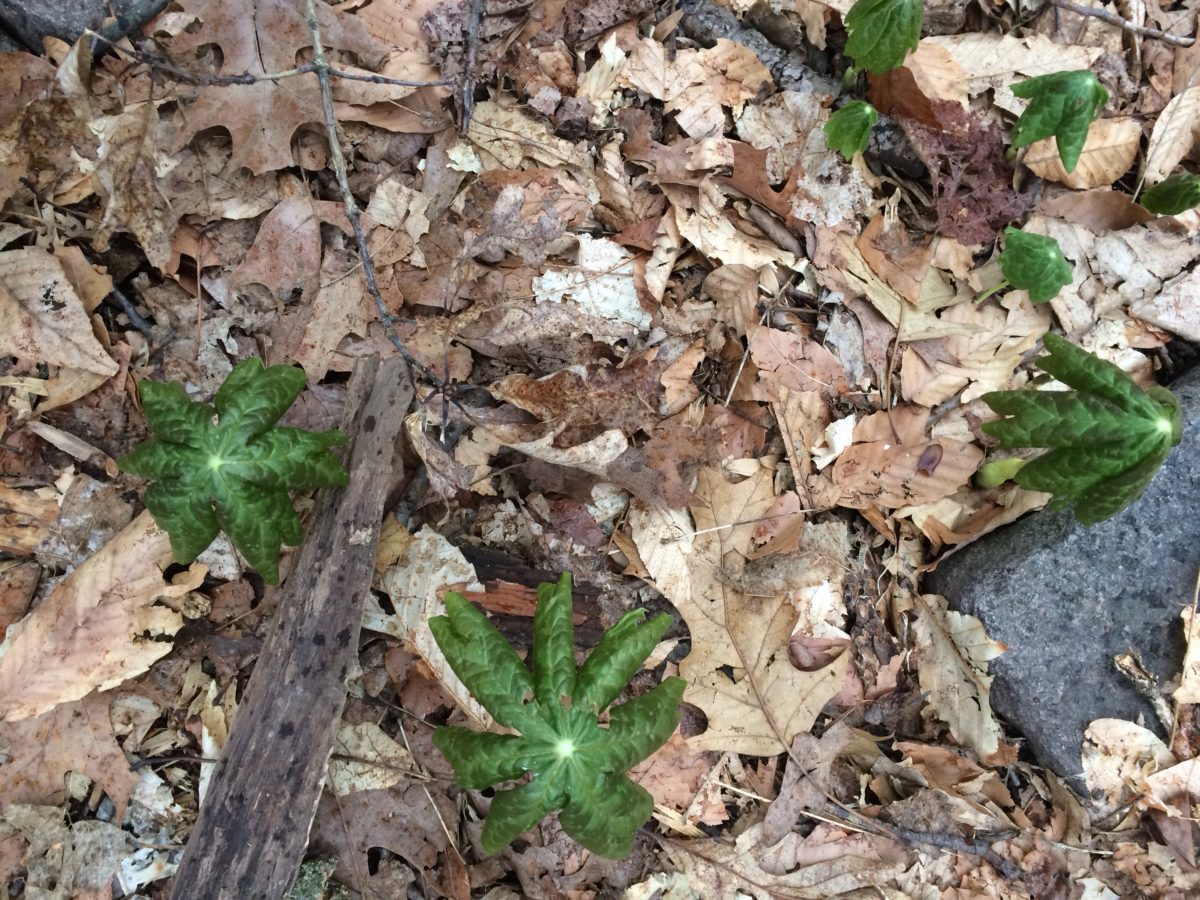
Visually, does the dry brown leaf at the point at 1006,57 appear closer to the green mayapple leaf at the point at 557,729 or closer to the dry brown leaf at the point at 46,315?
the green mayapple leaf at the point at 557,729

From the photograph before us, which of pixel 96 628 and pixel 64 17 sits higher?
pixel 64 17

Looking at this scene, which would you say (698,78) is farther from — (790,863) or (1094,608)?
(790,863)

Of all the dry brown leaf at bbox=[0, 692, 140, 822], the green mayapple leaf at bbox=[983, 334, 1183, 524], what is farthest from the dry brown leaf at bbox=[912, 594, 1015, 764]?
the dry brown leaf at bbox=[0, 692, 140, 822]

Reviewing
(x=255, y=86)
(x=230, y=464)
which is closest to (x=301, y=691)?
(x=230, y=464)

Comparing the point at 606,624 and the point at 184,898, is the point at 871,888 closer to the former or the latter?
the point at 606,624

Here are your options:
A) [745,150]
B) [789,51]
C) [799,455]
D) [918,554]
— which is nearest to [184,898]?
[799,455]

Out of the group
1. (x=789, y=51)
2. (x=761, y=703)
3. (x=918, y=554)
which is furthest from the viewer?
(x=789, y=51)

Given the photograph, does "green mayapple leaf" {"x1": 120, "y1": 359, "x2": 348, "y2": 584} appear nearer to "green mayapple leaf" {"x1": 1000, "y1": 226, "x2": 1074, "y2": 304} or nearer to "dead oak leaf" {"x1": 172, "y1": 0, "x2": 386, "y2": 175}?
"dead oak leaf" {"x1": 172, "y1": 0, "x2": 386, "y2": 175}
